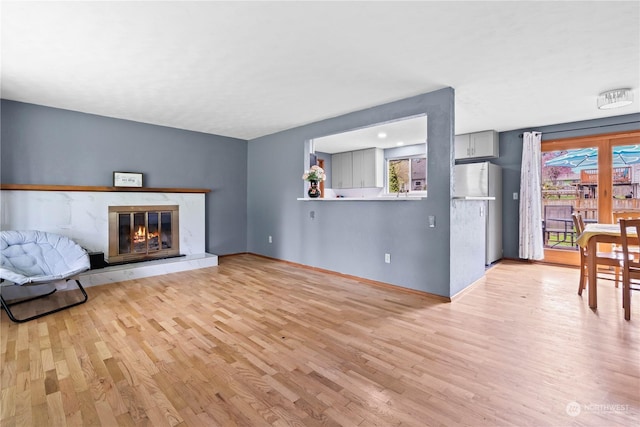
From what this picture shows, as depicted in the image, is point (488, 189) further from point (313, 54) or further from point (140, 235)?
point (140, 235)

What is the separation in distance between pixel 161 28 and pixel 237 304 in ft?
8.55

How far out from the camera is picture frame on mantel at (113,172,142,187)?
4.55 metres

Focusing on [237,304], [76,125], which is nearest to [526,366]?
[237,304]

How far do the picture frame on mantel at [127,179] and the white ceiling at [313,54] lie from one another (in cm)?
101

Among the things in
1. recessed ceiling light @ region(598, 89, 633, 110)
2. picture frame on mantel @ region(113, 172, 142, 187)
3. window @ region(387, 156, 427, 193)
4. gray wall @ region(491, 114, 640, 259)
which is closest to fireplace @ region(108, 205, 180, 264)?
picture frame on mantel @ region(113, 172, 142, 187)

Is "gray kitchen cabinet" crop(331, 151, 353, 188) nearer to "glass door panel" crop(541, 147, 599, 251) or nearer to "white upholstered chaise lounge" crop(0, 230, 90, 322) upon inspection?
"glass door panel" crop(541, 147, 599, 251)

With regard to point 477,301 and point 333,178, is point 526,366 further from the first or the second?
point 333,178

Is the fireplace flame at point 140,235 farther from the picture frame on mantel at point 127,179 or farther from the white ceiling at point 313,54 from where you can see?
the white ceiling at point 313,54

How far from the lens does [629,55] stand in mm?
2555

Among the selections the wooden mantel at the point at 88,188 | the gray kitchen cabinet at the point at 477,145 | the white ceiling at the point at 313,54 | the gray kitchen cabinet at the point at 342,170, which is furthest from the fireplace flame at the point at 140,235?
the gray kitchen cabinet at the point at 477,145

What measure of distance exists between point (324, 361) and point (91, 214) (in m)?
4.12

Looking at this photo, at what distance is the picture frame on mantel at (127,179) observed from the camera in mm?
4555

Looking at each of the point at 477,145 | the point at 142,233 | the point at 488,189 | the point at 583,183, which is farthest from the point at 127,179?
the point at 583,183

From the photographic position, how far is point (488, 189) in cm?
502
